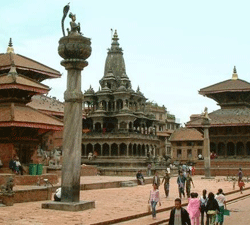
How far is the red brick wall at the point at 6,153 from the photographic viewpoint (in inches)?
1187

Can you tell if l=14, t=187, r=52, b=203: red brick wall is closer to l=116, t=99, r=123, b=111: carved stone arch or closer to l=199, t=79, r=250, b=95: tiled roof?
l=199, t=79, r=250, b=95: tiled roof

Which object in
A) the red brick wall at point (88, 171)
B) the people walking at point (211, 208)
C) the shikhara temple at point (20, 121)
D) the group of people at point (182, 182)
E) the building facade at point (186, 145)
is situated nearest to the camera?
the people walking at point (211, 208)

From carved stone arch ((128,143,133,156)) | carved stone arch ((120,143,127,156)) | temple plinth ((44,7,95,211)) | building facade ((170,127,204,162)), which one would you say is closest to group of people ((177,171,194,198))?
temple plinth ((44,7,95,211))

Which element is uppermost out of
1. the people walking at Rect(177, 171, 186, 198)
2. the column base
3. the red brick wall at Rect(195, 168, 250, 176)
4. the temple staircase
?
the temple staircase

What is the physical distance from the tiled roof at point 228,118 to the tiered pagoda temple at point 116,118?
32.5ft

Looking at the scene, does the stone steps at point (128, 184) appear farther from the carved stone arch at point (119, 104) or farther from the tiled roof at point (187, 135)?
the tiled roof at point (187, 135)

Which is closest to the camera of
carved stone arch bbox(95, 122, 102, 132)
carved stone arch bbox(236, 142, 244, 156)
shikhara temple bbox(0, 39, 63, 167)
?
shikhara temple bbox(0, 39, 63, 167)

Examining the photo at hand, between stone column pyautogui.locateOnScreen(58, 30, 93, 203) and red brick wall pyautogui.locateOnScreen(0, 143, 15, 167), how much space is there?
13197 mm

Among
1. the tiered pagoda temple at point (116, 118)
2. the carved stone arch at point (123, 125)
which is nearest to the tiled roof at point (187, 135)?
the tiered pagoda temple at point (116, 118)

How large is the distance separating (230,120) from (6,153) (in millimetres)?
34935

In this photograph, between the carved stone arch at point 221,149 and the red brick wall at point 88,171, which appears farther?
the carved stone arch at point 221,149

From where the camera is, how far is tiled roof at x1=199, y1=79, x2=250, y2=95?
198 feet

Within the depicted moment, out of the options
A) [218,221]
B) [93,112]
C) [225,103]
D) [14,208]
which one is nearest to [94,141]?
[93,112]

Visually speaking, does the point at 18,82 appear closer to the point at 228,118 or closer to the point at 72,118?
the point at 72,118
